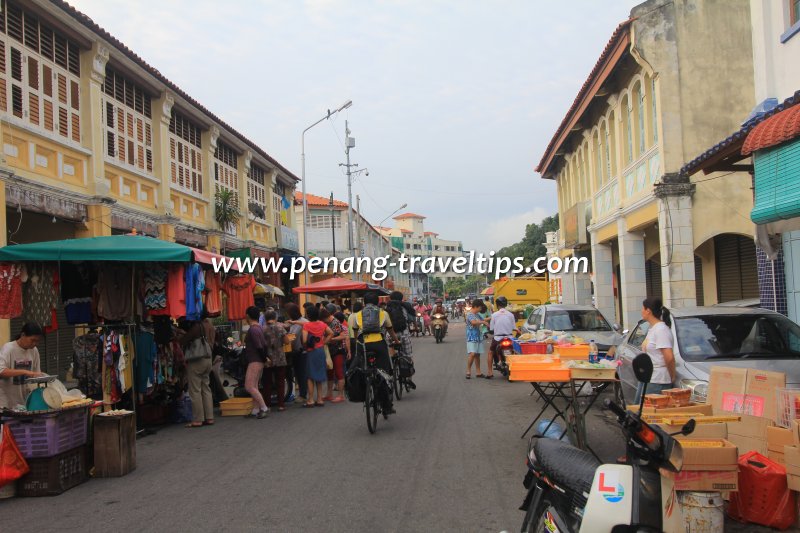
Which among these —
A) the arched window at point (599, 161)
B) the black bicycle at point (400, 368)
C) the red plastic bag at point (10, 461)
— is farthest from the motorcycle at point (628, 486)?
the arched window at point (599, 161)

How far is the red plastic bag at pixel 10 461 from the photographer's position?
6.23 metres

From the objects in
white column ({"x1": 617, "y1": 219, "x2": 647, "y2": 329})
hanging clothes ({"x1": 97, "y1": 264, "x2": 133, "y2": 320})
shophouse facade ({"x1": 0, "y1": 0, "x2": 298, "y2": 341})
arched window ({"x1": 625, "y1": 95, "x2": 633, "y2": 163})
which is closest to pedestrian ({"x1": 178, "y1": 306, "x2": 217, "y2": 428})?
hanging clothes ({"x1": 97, "y1": 264, "x2": 133, "y2": 320})

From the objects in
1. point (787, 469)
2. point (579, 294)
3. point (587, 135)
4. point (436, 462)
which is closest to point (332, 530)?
point (436, 462)

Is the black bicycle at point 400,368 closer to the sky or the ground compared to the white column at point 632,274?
closer to the ground

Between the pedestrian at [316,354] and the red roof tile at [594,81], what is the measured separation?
9598 millimetres

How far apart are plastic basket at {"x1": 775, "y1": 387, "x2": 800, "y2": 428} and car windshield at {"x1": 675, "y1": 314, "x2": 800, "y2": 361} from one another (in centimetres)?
205

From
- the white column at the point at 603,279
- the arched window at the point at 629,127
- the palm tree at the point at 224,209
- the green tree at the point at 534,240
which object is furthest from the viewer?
the green tree at the point at 534,240

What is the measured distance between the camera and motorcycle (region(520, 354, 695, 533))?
3281 millimetres

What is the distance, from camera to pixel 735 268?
54.0 feet

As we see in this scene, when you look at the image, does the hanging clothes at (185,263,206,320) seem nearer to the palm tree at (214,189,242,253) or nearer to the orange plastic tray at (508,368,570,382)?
the orange plastic tray at (508,368,570,382)

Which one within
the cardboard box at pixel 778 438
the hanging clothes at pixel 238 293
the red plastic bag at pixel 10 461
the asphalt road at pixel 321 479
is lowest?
the asphalt road at pixel 321 479

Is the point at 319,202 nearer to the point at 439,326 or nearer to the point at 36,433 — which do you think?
the point at 439,326

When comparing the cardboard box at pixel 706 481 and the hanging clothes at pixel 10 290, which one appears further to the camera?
the hanging clothes at pixel 10 290

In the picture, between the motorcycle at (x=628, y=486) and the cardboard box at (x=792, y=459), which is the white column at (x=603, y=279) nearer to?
the cardboard box at (x=792, y=459)
